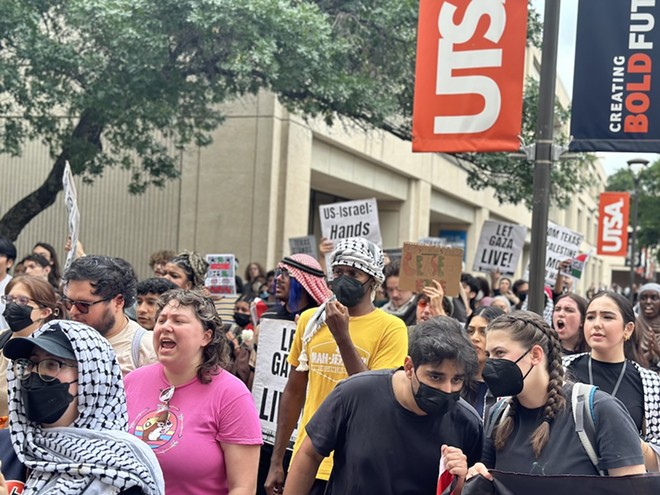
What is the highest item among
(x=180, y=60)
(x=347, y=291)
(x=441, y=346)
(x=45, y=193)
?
(x=180, y=60)

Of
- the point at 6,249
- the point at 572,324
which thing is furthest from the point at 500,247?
the point at 6,249

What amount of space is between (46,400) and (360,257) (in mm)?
2350

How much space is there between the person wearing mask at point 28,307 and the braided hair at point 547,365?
2.77m

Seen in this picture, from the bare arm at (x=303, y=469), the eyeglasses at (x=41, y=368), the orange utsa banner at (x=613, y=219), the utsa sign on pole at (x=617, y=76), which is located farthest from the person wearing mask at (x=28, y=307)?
the orange utsa banner at (x=613, y=219)

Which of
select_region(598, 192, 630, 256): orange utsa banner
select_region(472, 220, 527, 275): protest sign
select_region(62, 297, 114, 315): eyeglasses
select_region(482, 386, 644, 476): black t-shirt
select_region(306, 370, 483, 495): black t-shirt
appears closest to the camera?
select_region(482, 386, 644, 476): black t-shirt

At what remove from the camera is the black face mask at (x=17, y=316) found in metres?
5.39

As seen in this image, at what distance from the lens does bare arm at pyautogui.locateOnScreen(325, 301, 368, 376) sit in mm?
4793

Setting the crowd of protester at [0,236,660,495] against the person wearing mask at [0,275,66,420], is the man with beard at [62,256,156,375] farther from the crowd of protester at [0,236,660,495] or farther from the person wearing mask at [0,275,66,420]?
the person wearing mask at [0,275,66,420]

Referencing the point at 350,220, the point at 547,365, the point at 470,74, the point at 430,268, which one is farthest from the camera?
the point at 350,220

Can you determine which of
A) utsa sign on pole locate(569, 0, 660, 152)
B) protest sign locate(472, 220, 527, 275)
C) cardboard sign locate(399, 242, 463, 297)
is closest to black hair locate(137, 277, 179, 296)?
cardboard sign locate(399, 242, 463, 297)

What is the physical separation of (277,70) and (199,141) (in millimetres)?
3910

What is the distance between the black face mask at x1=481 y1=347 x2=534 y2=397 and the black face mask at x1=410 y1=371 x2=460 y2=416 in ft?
0.48

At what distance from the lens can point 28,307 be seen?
5.49 meters

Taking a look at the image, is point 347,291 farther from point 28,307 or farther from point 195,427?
point 28,307
